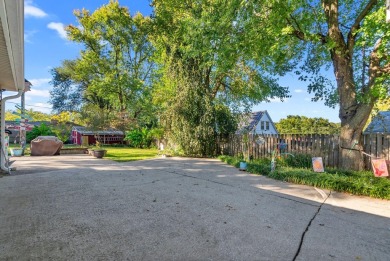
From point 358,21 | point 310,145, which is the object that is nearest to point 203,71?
point 310,145

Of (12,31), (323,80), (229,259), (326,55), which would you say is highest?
(326,55)

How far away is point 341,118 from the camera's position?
7.58m

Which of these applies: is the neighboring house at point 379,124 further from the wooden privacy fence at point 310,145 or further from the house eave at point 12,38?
the house eave at point 12,38

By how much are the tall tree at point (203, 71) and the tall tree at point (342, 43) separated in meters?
0.99

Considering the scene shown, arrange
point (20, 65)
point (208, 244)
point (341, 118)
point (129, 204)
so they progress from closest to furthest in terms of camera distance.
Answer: point (208, 244)
point (129, 204)
point (20, 65)
point (341, 118)

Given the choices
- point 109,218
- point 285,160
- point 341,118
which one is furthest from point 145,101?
point 109,218

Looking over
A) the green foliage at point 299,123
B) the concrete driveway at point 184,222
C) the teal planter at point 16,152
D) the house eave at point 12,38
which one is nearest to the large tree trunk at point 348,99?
the concrete driveway at point 184,222

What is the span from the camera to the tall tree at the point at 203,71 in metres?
8.77

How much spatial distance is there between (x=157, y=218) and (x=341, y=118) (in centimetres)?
717

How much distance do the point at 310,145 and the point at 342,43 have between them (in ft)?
12.6

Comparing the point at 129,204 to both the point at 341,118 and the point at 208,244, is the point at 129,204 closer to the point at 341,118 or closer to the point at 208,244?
the point at 208,244

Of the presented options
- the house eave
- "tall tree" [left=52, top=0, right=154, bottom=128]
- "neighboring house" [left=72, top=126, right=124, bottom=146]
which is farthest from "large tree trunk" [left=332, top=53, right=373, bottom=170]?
"neighboring house" [left=72, top=126, right=124, bottom=146]

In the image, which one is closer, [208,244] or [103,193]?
[208,244]

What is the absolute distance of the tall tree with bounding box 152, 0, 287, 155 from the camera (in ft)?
28.8
